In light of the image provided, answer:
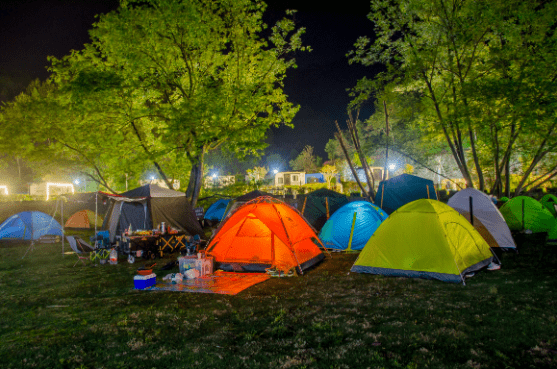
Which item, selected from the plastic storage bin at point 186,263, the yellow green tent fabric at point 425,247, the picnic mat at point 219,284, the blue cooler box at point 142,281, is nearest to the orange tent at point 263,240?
the picnic mat at point 219,284

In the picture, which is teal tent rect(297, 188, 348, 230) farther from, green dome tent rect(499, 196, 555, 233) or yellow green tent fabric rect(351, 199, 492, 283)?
yellow green tent fabric rect(351, 199, 492, 283)

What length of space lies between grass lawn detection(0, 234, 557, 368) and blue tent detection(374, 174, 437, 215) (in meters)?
7.72

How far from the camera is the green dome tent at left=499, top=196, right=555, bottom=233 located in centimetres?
1430

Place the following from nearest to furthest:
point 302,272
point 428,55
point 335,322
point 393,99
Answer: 1. point 335,322
2. point 302,272
3. point 428,55
4. point 393,99

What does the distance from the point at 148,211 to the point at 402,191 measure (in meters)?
12.1

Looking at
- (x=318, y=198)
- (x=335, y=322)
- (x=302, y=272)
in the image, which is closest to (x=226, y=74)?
(x=318, y=198)

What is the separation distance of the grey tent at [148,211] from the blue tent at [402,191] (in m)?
9.91

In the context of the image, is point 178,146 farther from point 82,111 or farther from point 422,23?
point 422,23

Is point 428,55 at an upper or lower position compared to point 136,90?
upper

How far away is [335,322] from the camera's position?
5.21 meters

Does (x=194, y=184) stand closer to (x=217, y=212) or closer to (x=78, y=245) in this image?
(x=78, y=245)

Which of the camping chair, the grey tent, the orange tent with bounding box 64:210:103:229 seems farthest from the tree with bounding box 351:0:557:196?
the orange tent with bounding box 64:210:103:229

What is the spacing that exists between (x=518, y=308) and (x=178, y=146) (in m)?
13.1

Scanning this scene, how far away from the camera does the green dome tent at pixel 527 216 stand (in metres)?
14.3
